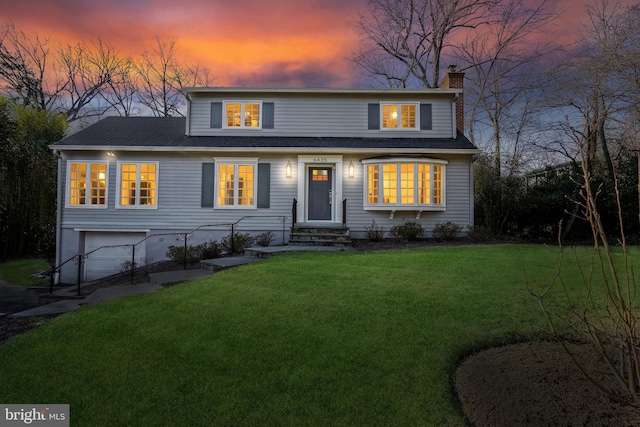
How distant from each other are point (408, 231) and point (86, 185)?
11.5m

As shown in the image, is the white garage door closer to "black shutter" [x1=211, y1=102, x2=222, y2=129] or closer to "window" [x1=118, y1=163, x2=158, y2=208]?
"window" [x1=118, y1=163, x2=158, y2=208]

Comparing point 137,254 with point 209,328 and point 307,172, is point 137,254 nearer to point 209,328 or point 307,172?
point 307,172

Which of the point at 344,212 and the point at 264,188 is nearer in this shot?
the point at 344,212

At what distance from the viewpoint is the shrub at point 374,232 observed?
12.7m

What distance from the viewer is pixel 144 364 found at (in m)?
3.73

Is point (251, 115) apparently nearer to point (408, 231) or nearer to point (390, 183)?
point (390, 183)

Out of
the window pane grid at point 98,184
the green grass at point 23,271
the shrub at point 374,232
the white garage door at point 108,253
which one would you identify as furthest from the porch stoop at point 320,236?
the green grass at point 23,271

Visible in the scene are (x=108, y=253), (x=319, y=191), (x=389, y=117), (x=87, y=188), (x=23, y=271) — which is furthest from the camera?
(x=23, y=271)

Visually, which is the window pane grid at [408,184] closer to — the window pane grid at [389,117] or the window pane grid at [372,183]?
the window pane grid at [372,183]

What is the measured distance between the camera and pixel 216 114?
14039 millimetres

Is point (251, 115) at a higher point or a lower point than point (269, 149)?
higher

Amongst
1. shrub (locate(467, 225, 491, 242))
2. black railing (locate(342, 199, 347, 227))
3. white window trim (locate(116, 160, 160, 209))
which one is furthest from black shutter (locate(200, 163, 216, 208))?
shrub (locate(467, 225, 491, 242))

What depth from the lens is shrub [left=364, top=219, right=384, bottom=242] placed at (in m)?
12.7
